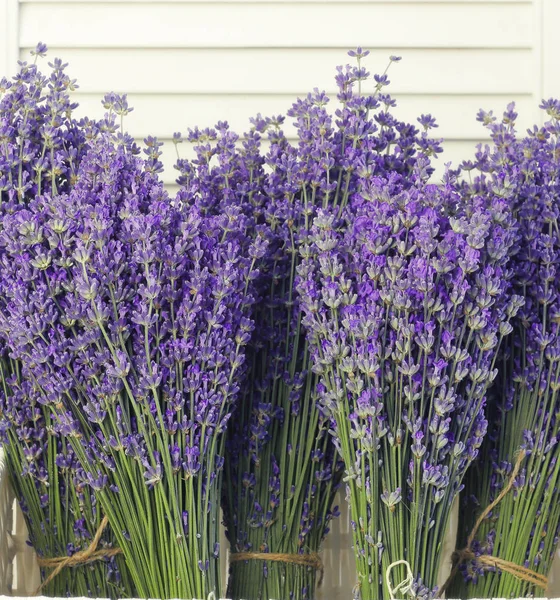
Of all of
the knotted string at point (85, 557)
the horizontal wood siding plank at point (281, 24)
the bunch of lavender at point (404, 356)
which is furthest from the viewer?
the horizontal wood siding plank at point (281, 24)

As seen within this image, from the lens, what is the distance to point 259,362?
1.36 meters

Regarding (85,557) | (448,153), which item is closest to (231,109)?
(448,153)

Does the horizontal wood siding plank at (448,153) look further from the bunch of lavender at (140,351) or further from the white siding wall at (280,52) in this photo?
the bunch of lavender at (140,351)

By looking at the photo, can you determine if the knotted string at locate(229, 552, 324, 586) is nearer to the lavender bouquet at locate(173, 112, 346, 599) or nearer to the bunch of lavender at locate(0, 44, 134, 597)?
the lavender bouquet at locate(173, 112, 346, 599)

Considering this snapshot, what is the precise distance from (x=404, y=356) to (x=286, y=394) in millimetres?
273

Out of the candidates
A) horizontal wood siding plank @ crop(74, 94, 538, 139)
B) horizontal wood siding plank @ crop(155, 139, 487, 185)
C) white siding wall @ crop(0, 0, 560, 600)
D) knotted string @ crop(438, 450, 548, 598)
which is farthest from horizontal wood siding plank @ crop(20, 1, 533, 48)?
knotted string @ crop(438, 450, 548, 598)

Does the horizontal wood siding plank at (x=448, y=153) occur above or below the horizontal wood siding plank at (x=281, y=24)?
below

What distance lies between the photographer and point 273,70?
6.42 ft

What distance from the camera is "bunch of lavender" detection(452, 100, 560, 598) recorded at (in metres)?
1.29

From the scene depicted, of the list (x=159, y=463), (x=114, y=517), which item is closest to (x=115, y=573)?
(x=114, y=517)

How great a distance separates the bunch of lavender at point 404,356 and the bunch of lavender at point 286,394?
0.13 m

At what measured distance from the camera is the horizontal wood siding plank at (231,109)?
6.42 ft

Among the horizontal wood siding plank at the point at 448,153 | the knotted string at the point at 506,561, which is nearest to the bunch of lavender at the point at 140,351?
the knotted string at the point at 506,561

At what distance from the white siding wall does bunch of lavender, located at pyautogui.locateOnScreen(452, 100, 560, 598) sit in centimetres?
67
